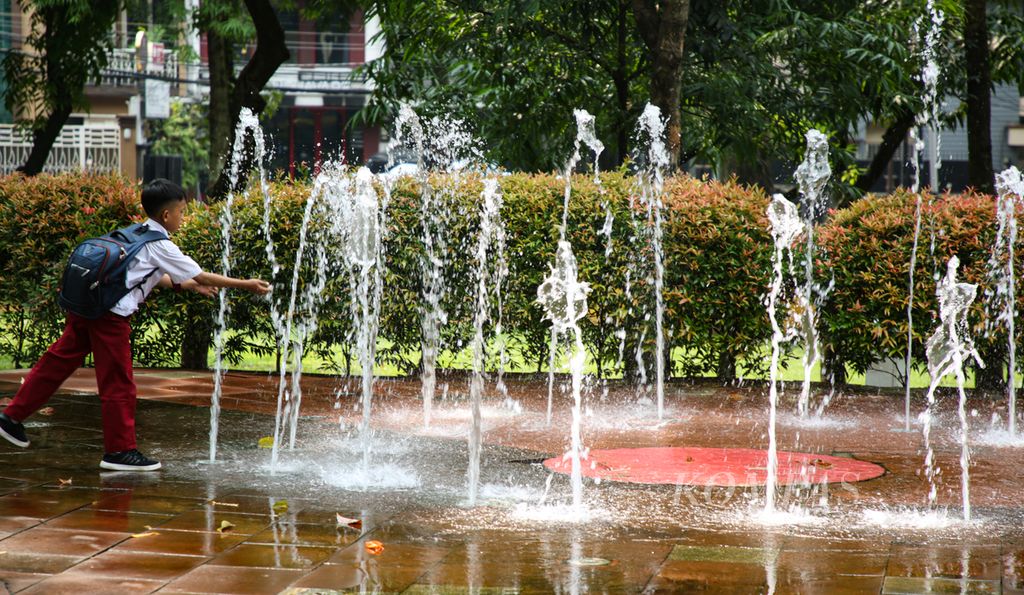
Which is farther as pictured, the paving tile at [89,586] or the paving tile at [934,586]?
the paving tile at [934,586]

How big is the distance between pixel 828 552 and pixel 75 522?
10.4 feet

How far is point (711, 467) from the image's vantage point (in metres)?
6.62

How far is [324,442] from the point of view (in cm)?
731

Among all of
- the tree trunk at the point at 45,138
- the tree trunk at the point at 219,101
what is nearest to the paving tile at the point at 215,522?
the tree trunk at the point at 219,101

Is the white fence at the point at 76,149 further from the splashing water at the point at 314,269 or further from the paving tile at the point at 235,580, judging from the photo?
the paving tile at the point at 235,580

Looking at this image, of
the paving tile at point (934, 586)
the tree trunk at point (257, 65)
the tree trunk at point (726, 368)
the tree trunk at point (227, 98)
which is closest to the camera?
the paving tile at point (934, 586)

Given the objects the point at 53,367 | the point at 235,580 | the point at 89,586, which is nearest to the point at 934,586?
the point at 235,580

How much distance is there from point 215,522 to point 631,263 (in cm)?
506

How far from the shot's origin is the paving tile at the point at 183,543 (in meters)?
4.61

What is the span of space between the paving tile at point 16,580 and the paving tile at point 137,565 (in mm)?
122

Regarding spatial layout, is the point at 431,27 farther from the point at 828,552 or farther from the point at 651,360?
the point at 828,552

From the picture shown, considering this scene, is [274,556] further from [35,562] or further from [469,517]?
[469,517]

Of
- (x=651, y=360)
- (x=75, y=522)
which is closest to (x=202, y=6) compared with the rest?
(x=651, y=360)

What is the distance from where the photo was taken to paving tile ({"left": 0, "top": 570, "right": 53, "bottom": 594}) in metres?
4.06
